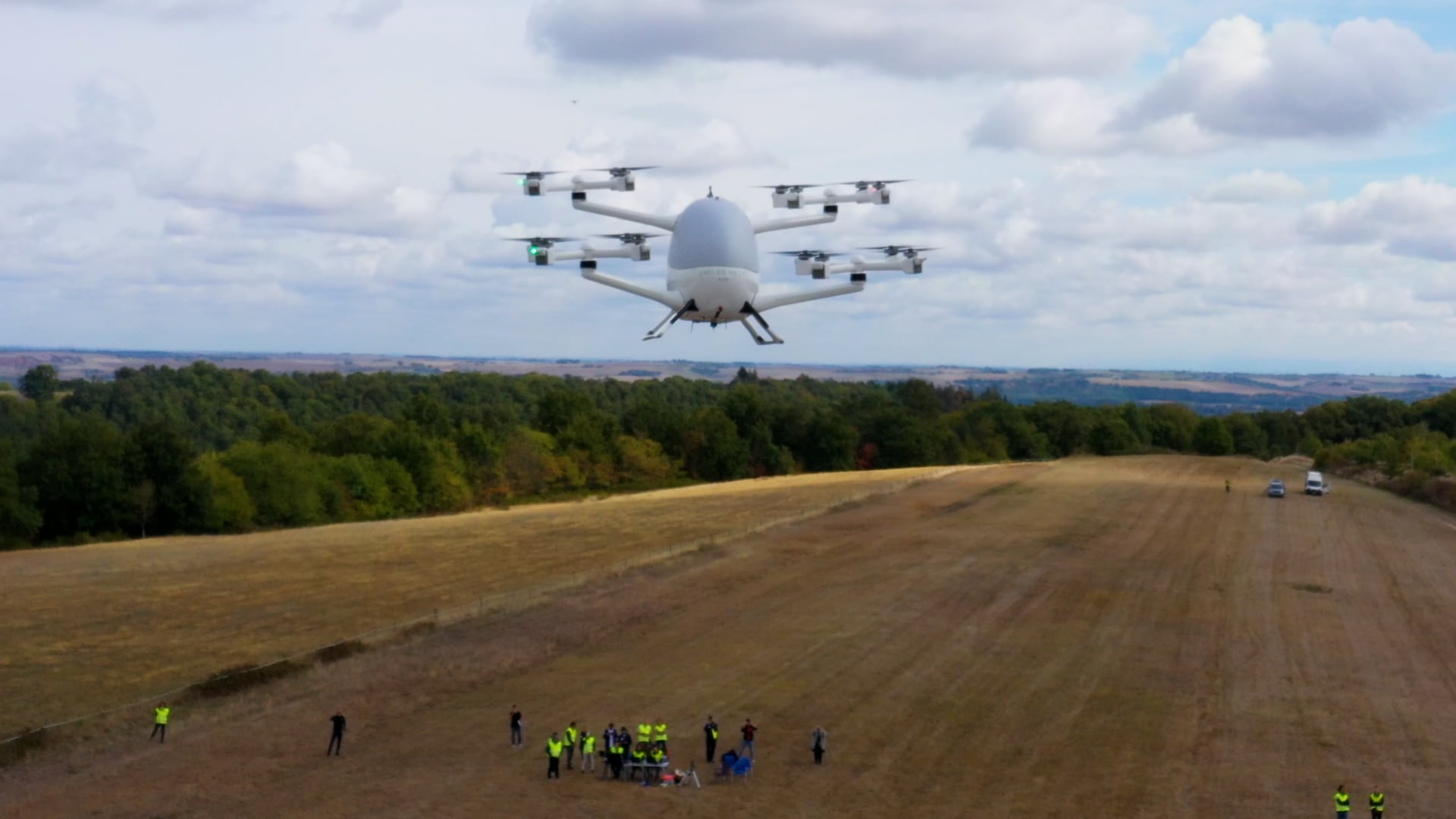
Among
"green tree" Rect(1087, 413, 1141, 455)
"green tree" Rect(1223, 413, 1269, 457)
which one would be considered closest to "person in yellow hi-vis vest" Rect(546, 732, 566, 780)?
"green tree" Rect(1087, 413, 1141, 455)

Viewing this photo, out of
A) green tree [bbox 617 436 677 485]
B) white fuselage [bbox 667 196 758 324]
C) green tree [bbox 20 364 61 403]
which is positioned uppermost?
white fuselage [bbox 667 196 758 324]

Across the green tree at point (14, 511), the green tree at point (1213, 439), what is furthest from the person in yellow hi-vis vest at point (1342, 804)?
the green tree at point (1213, 439)

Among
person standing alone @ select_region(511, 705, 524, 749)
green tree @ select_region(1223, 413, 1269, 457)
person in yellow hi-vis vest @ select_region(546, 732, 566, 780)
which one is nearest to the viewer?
person in yellow hi-vis vest @ select_region(546, 732, 566, 780)

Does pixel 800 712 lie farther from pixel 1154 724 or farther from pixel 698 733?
pixel 1154 724

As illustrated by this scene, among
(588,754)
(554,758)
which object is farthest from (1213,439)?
(554,758)

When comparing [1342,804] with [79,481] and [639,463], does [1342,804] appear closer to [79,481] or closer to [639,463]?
[79,481]

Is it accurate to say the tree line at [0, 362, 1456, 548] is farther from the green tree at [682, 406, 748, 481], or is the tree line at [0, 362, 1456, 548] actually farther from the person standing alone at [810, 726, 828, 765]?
the person standing alone at [810, 726, 828, 765]

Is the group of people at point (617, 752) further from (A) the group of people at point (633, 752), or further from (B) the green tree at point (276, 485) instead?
(B) the green tree at point (276, 485)
